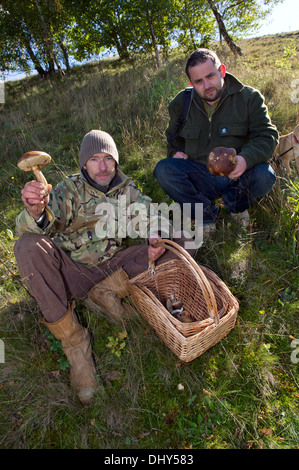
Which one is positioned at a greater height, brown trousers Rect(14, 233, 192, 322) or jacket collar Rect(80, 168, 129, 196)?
jacket collar Rect(80, 168, 129, 196)

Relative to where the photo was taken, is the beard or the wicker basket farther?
the beard

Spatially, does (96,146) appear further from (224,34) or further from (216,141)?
(224,34)

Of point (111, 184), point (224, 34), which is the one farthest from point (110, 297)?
point (224, 34)

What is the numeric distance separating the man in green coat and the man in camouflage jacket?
73 cm

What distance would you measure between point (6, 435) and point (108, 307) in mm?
1102

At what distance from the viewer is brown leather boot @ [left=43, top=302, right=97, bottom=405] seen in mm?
2098

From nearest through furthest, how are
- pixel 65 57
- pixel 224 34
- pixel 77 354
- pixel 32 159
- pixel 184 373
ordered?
pixel 32 159 < pixel 184 373 < pixel 77 354 < pixel 224 34 < pixel 65 57

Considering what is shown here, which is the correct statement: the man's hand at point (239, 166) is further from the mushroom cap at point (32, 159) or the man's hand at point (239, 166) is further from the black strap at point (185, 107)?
the mushroom cap at point (32, 159)

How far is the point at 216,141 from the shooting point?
10.2 ft

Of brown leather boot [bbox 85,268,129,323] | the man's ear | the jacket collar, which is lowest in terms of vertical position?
brown leather boot [bbox 85,268,129,323]

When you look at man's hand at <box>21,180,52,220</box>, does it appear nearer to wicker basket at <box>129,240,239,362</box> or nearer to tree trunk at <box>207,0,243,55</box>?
wicker basket at <box>129,240,239,362</box>

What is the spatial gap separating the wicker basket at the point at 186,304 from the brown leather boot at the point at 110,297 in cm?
17

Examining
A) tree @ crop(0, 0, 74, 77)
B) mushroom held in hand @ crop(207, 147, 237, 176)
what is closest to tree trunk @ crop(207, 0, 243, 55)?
tree @ crop(0, 0, 74, 77)

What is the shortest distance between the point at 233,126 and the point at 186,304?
1.89 m
